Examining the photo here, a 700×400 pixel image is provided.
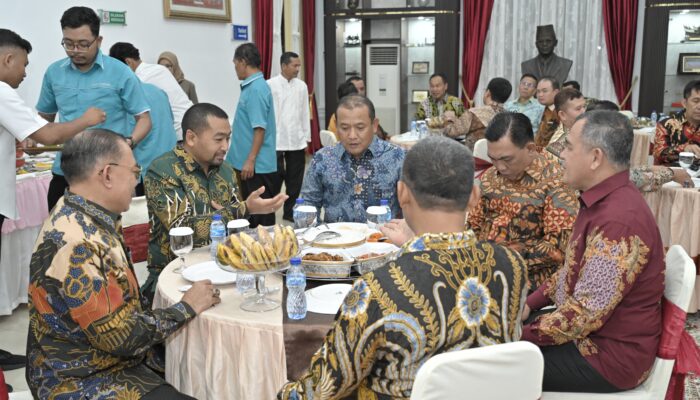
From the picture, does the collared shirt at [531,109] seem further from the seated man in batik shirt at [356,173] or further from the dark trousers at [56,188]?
the dark trousers at [56,188]

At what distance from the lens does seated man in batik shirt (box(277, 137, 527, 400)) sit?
4.28 ft

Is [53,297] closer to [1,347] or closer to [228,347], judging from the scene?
[228,347]

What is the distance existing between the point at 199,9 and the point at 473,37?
4.10m

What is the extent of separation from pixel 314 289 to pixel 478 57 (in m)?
7.80

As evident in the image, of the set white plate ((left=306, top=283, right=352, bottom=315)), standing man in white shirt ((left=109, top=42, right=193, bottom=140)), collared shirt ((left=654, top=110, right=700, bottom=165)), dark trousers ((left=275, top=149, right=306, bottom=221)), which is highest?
standing man in white shirt ((left=109, top=42, right=193, bottom=140))

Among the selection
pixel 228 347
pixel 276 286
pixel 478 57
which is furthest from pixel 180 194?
pixel 478 57

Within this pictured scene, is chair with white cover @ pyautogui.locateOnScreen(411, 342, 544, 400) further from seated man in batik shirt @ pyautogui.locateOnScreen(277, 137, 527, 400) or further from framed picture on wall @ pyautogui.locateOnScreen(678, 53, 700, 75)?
framed picture on wall @ pyautogui.locateOnScreen(678, 53, 700, 75)

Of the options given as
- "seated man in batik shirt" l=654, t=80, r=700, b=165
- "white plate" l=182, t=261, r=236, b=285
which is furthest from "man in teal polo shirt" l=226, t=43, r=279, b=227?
"seated man in batik shirt" l=654, t=80, r=700, b=165

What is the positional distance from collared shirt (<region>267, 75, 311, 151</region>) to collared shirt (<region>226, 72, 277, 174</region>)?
1.07 m

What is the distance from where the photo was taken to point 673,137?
181 inches

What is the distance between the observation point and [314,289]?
82.5 inches

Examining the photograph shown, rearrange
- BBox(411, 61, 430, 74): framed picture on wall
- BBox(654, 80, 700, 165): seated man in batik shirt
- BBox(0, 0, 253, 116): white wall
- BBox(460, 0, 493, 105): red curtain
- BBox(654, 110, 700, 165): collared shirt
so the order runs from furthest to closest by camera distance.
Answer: BBox(411, 61, 430, 74): framed picture on wall < BBox(460, 0, 493, 105): red curtain < BBox(0, 0, 253, 116): white wall < BBox(654, 110, 700, 165): collared shirt < BBox(654, 80, 700, 165): seated man in batik shirt

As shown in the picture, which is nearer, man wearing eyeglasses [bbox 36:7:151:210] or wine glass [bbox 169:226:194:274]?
wine glass [bbox 169:226:194:274]

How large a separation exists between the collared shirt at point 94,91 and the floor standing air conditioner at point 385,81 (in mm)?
6061
